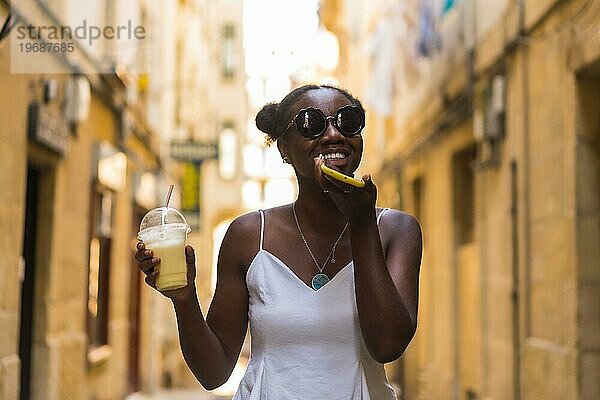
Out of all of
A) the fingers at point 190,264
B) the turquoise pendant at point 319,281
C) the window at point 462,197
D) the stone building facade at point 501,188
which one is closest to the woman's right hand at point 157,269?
the fingers at point 190,264

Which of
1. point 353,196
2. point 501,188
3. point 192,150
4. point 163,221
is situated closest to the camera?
Answer: point 353,196

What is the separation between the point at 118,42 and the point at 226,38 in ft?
67.9

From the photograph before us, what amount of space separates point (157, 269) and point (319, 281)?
35cm

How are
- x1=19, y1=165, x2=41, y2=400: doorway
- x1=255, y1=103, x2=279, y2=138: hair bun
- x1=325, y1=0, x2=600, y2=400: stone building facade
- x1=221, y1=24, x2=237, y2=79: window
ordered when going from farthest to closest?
1. x1=221, y1=24, x2=237, y2=79: window
2. x1=19, y1=165, x2=41, y2=400: doorway
3. x1=325, y1=0, x2=600, y2=400: stone building facade
4. x1=255, y1=103, x2=279, y2=138: hair bun

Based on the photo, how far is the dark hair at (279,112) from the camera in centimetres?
223

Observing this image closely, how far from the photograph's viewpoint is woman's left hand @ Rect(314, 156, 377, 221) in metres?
1.90

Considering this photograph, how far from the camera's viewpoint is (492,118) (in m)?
8.98

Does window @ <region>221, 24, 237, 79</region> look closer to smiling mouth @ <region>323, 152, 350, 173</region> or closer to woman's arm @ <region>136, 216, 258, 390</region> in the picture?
woman's arm @ <region>136, 216, 258, 390</region>

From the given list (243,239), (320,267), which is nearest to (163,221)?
(243,239)

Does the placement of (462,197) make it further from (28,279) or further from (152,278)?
(152,278)

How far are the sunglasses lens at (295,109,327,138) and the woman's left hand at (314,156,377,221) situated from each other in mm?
176

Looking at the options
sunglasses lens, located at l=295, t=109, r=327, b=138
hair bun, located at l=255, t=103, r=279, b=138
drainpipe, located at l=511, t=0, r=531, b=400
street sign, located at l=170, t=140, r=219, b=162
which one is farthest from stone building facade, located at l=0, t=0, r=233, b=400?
sunglasses lens, located at l=295, t=109, r=327, b=138

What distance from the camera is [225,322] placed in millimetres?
2230

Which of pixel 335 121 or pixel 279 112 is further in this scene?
pixel 279 112
